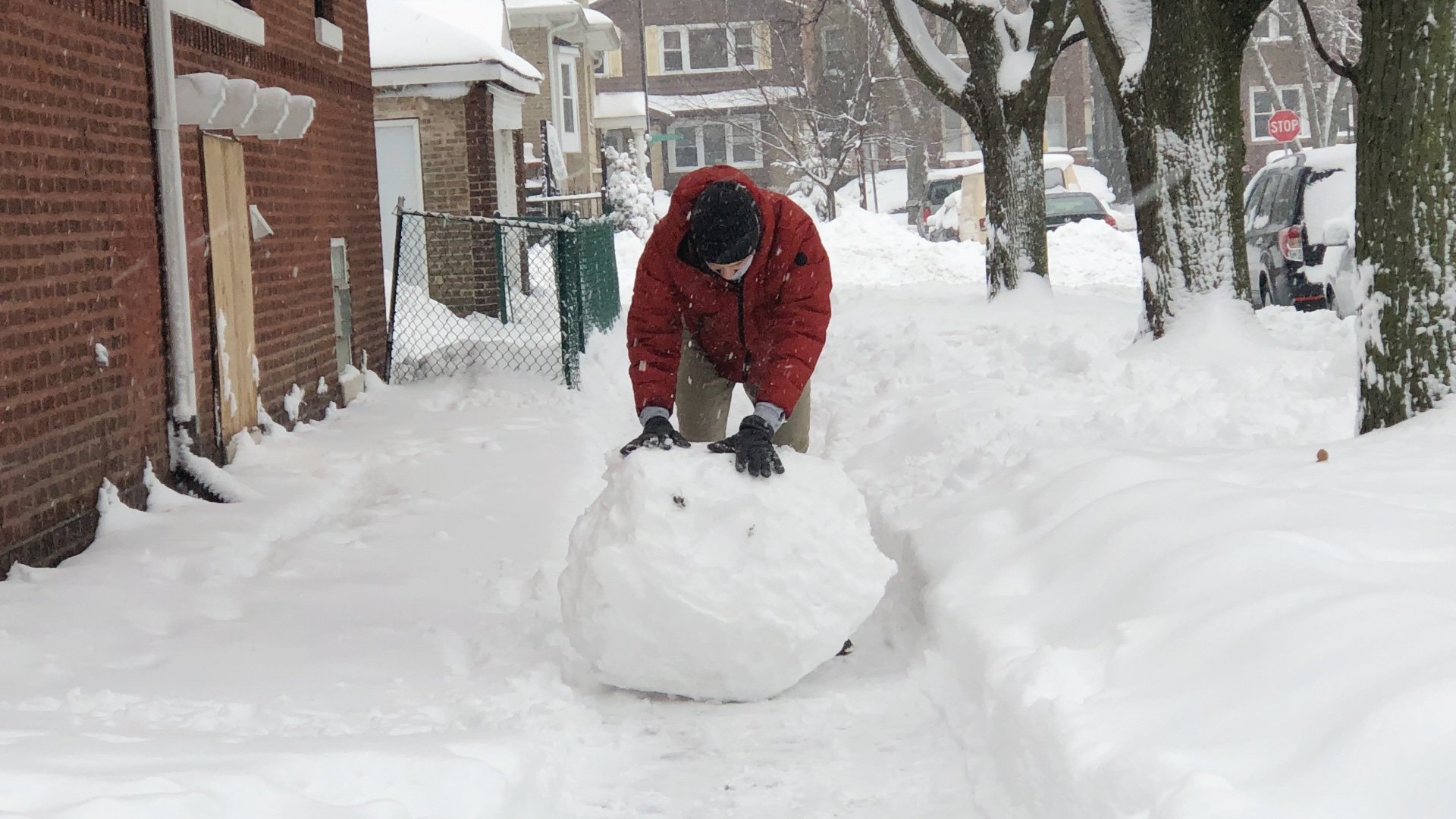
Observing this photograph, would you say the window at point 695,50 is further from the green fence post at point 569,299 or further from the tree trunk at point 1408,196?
the tree trunk at point 1408,196

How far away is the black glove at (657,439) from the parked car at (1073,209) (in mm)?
23153

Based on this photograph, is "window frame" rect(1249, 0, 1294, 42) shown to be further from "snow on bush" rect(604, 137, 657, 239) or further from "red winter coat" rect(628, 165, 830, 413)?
"red winter coat" rect(628, 165, 830, 413)

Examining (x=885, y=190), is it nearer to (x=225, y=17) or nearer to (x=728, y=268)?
(x=225, y=17)

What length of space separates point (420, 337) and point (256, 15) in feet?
18.7

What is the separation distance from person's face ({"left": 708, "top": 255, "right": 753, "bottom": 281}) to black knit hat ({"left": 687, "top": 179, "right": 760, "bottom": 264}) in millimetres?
90

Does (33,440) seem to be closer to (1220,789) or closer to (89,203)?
(89,203)

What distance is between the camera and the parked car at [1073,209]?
27.3 m

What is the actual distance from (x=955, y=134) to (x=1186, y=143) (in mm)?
44409

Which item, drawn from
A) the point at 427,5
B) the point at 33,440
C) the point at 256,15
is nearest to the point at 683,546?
the point at 33,440

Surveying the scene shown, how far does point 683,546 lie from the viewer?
4465mm

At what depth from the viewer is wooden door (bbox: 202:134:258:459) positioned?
8.34 m

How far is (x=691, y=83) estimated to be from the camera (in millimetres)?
56531

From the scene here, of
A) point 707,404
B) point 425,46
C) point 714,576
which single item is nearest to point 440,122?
point 425,46

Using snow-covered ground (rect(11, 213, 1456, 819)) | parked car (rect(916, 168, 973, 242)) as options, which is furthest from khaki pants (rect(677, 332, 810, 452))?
parked car (rect(916, 168, 973, 242))
